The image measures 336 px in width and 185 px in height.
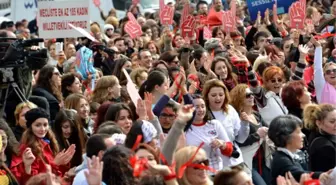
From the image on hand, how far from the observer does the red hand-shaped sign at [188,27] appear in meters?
18.2

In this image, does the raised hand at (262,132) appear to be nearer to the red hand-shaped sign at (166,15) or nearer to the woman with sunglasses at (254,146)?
the woman with sunglasses at (254,146)

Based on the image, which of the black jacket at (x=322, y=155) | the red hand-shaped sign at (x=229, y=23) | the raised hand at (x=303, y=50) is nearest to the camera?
the black jacket at (x=322, y=155)

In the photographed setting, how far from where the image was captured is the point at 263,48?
54.9 feet

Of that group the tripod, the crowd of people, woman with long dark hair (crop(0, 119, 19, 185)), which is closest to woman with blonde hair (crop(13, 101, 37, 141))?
the crowd of people

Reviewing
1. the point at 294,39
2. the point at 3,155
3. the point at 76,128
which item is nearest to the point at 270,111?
the point at 76,128

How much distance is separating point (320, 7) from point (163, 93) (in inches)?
447

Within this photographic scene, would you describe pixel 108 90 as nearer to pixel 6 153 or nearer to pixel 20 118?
pixel 20 118

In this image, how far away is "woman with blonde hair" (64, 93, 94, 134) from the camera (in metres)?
11.9

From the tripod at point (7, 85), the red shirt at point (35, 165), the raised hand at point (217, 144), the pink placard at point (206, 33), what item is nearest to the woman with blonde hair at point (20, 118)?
the tripod at point (7, 85)

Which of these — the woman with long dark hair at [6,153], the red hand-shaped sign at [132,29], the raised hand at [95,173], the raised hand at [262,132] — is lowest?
the red hand-shaped sign at [132,29]

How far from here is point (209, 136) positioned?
10.8 m

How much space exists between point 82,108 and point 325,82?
2.81m

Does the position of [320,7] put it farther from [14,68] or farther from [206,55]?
[14,68]

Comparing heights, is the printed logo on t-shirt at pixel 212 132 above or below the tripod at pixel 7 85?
below
